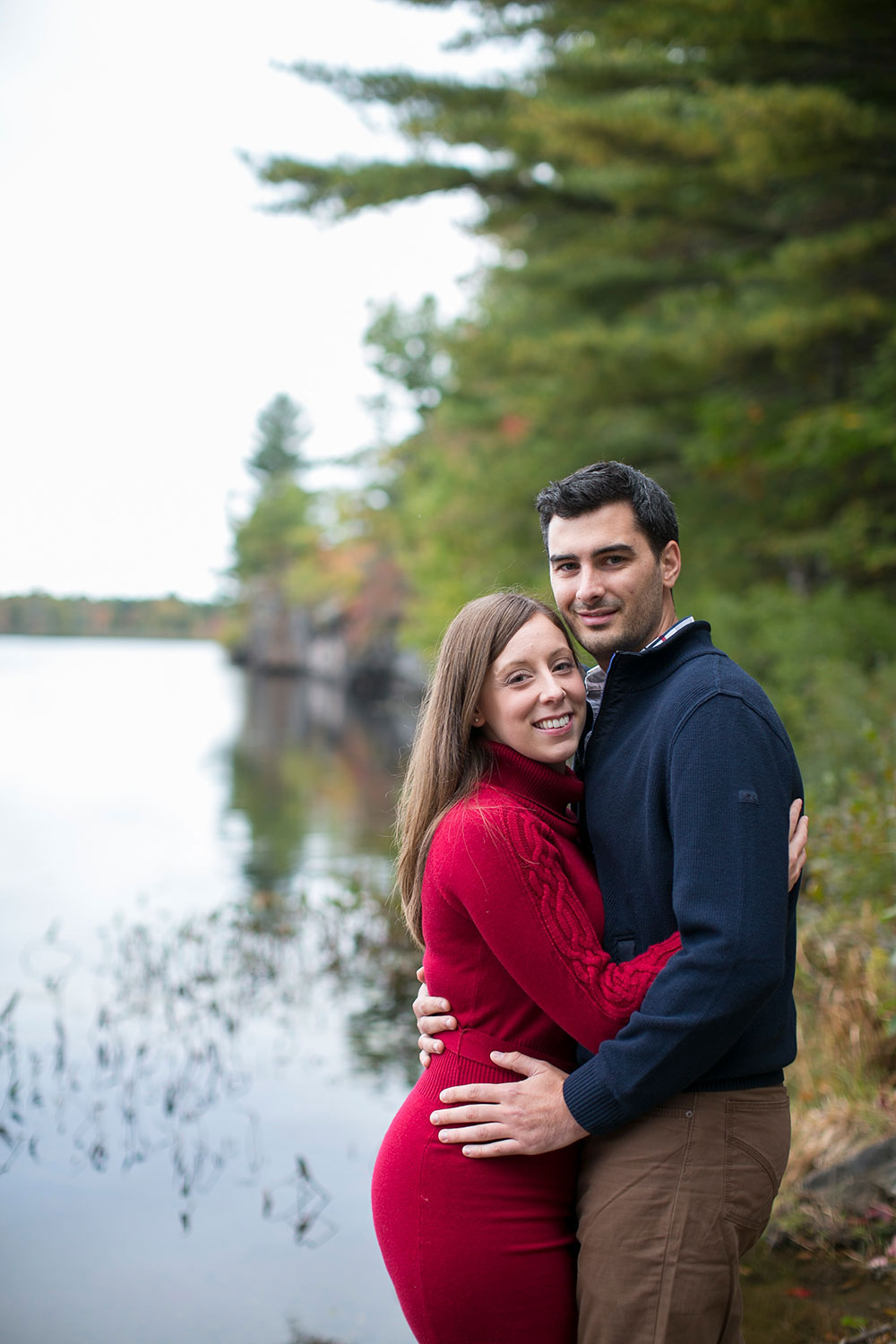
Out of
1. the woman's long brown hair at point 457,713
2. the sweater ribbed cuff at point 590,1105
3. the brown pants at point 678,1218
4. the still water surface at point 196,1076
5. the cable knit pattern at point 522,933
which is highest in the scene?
the woman's long brown hair at point 457,713

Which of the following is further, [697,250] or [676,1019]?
[697,250]

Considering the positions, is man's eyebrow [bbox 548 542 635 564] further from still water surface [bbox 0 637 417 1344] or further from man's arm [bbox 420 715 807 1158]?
still water surface [bbox 0 637 417 1344]

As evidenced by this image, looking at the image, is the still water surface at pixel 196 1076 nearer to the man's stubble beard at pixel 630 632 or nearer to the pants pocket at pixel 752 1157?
the pants pocket at pixel 752 1157

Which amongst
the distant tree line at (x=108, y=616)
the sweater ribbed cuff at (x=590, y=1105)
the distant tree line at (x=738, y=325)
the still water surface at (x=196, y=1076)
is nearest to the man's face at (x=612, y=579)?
the sweater ribbed cuff at (x=590, y=1105)

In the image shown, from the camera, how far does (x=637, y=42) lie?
10.2 m

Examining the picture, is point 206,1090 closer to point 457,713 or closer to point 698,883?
point 457,713

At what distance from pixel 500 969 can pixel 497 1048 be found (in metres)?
0.15

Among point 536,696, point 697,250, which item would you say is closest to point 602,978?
point 536,696

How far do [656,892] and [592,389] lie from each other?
12577mm

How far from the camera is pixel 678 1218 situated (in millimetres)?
2143

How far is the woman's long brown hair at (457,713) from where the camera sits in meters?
2.53

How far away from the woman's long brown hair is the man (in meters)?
0.23

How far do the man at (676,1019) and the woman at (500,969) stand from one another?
0.06 meters

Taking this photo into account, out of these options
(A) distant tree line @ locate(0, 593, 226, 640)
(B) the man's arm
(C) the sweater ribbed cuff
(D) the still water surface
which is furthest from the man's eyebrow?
(A) distant tree line @ locate(0, 593, 226, 640)
